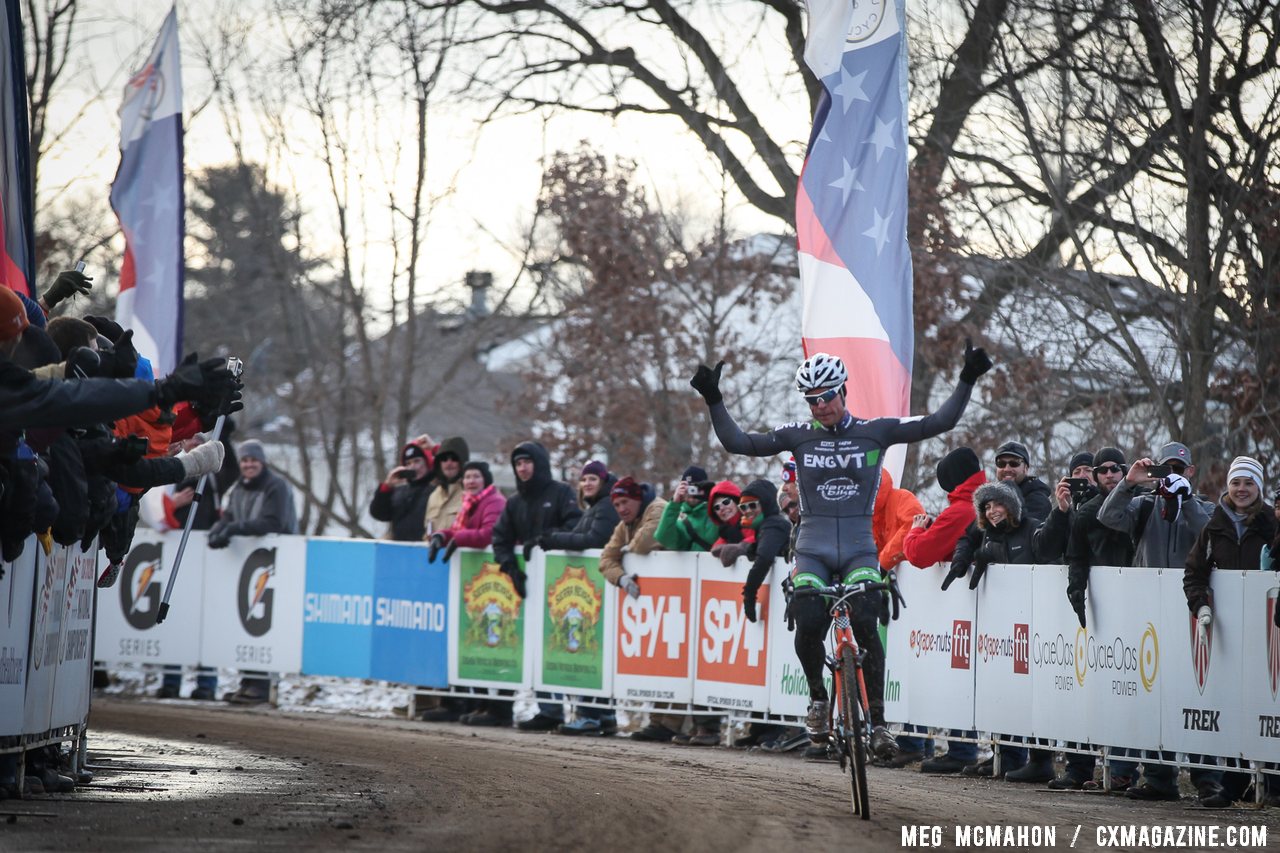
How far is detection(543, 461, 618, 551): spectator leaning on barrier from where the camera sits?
1647 centimetres

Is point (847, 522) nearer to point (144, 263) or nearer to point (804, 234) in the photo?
point (804, 234)

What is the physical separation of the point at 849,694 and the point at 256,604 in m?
11.6

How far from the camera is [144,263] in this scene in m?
18.6

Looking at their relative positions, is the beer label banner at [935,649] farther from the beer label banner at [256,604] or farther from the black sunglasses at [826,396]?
the beer label banner at [256,604]

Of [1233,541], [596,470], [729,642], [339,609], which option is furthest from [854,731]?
[339,609]

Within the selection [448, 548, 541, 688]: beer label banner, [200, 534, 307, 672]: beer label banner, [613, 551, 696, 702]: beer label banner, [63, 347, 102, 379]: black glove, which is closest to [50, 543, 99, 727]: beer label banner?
[63, 347, 102, 379]: black glove

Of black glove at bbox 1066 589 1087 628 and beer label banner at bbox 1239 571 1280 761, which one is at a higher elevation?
black glove at bbox 1066 589 1087 628

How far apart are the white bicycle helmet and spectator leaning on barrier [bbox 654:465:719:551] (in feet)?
18.8

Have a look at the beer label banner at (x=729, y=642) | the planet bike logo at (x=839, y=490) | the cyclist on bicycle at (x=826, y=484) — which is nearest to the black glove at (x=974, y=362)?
the cyclist on bicycle at (x=826, y=484)

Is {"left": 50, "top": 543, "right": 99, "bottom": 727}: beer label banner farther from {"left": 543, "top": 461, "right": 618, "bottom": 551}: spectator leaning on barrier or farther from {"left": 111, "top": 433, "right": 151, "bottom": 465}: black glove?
{"left": 543, "top": 461, "right": 618, "bottom": 551}: spectator leaning on barrier

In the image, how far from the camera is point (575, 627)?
1650 cm

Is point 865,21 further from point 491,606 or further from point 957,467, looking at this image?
point 491,606

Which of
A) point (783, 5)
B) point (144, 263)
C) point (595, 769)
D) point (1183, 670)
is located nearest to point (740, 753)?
point (595, 769)

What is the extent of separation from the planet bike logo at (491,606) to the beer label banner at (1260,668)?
7.83 metres
